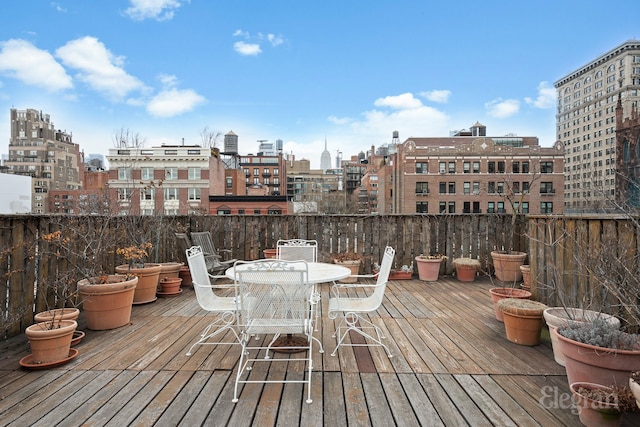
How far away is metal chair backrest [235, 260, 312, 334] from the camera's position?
99.3 inches

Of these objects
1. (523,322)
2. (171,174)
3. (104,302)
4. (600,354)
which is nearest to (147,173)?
(171,174)

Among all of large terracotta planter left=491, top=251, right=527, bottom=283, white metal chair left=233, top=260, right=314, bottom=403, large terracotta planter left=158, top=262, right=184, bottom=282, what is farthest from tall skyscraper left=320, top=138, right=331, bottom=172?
white metal chair left=233, top=260, right=314, bottom=403

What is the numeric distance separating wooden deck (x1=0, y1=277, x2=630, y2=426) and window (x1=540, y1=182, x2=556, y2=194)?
150ft

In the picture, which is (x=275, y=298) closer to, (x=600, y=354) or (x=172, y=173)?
(x=600, y=354)

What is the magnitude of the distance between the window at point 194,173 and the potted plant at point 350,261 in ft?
114

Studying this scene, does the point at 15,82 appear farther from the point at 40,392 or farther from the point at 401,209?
the point at 40,392

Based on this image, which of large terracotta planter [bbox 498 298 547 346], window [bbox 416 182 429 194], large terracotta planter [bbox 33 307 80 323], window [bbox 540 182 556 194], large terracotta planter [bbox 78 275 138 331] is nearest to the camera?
large terracotta planter [bbox 33 307 80 323]

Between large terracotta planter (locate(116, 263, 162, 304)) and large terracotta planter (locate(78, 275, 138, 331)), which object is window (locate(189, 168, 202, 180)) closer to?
large terracotta planter (locate(116, 263, 162, 304))

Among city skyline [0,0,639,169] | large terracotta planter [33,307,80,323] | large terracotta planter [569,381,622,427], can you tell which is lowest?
large terracotta planter [569,381,622,427]

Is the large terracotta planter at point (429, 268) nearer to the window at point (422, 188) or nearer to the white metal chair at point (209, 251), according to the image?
the white metal chair at point (209, 251)

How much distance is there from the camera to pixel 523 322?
344 centimetres

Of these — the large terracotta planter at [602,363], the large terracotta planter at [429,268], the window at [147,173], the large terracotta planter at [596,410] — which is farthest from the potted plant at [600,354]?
the window at [147,173]

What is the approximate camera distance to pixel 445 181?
43.7 meters

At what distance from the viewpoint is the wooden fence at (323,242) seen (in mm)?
3447
